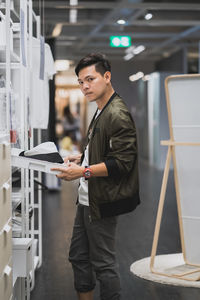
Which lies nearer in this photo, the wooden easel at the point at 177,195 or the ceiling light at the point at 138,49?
the wooden easel at the point at 177,195

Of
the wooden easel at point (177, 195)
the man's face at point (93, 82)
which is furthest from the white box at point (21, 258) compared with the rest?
the wooden easel at point (177, 195)

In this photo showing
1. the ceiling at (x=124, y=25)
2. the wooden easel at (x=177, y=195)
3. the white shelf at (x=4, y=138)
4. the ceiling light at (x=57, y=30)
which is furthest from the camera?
the ceiling light at (x=57, y=30)

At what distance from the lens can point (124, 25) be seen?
37.7ft

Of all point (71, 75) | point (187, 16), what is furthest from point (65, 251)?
point (71, 75)

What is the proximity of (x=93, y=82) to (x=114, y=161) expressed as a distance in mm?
472

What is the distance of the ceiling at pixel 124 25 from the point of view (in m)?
9.04

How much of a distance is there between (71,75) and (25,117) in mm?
18215

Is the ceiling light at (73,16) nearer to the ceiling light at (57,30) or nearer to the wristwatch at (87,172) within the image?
the ceiling light at (57,30)

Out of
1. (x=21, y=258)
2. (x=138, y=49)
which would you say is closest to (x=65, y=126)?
(x=138, y=49)

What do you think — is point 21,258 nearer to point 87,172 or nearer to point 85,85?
point 87,172

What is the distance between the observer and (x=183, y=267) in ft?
A: 15.9

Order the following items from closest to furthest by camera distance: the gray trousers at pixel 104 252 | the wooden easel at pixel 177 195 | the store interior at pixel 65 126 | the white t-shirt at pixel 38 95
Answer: the gray trousers at pixel 104 252 → the store interior at pixel 65 126 → the white t-shirt at pixel 38 95 → the wooden easel at pixel 177 195

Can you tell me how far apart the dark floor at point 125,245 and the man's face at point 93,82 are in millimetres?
1611

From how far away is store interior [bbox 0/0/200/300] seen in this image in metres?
3.47
